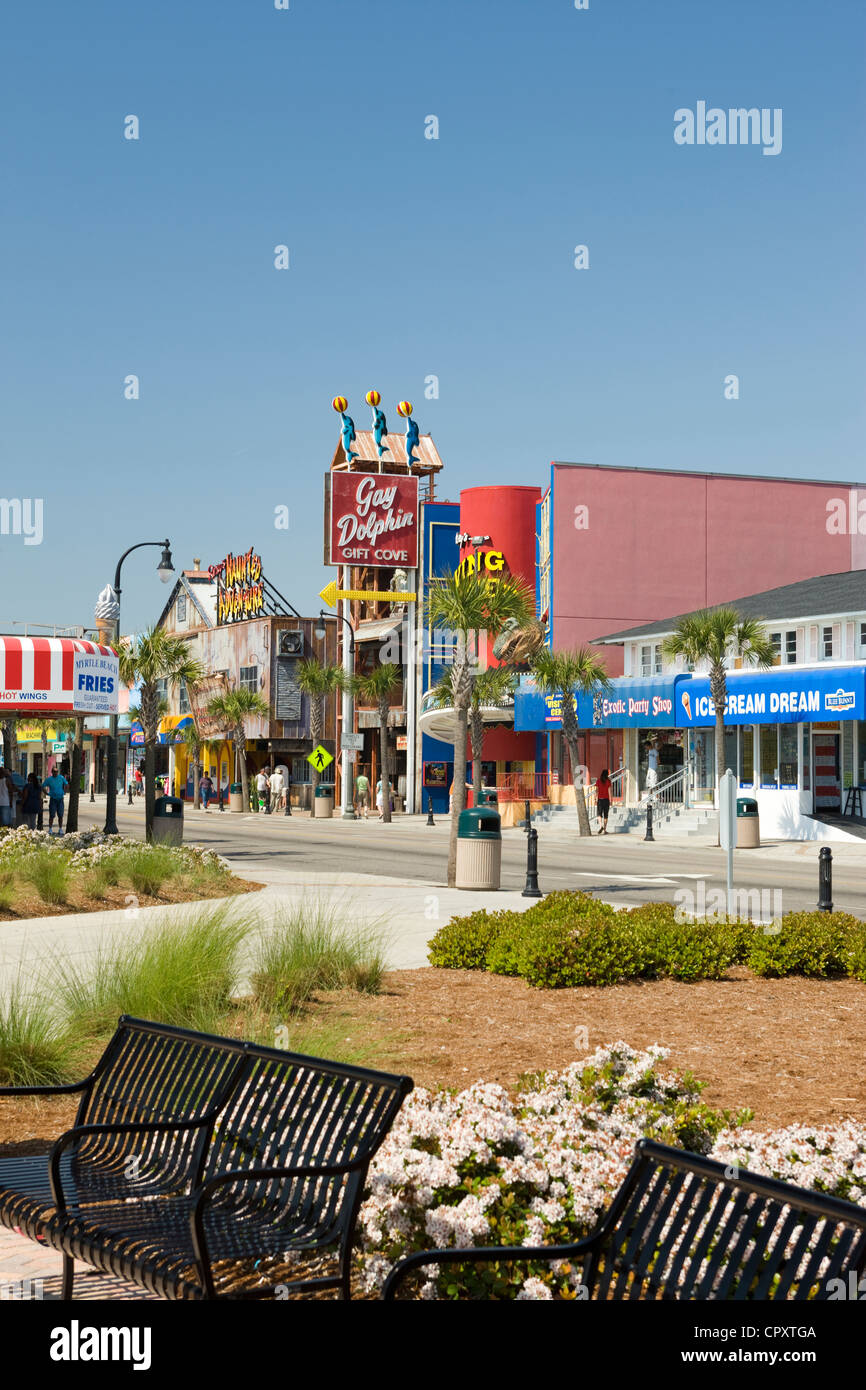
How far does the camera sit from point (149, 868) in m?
17.7

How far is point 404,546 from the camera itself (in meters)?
58.7

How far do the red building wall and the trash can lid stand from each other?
3391 centimetres

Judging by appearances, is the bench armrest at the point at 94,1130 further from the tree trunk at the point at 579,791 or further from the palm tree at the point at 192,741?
the palm tree at the point at 192,741

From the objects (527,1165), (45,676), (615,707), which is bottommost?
(527,1165)

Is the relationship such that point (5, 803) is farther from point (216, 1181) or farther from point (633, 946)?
point (216, 1181)

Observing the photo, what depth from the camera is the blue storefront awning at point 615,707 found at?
4338 cm

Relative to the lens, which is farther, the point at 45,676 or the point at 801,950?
the point at 45,676

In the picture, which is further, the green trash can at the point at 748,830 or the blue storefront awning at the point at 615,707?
the blue storefront awning at the point at 615,707

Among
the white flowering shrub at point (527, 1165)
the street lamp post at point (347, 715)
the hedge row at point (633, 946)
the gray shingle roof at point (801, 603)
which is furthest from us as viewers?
the street lamp post at point (347, 715)

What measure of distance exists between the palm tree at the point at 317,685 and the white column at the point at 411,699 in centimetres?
299

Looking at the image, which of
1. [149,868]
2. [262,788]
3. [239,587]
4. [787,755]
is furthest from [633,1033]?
[239,587]

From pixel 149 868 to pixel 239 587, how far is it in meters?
58.0

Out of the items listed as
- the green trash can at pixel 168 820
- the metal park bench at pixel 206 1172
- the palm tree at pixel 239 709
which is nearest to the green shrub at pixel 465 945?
the metal park bench at pixel 206 1172
